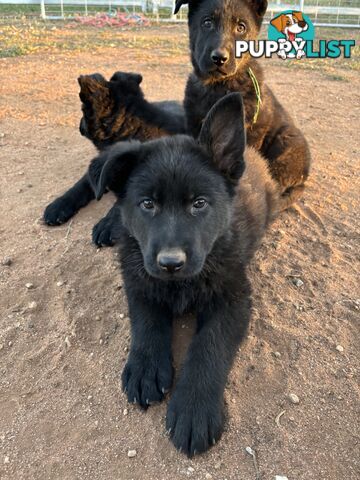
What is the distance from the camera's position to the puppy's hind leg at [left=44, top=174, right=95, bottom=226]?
3863 mm

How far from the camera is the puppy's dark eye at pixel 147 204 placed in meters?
2.41

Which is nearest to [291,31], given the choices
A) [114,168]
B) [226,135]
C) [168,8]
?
[168,8]

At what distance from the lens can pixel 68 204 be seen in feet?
13.1

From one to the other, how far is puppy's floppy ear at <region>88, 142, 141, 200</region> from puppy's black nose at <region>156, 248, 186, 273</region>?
1.62 feet

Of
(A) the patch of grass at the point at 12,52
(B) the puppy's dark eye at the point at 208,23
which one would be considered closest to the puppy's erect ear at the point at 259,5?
(B) the puppy's dark eye at the point at 208,23

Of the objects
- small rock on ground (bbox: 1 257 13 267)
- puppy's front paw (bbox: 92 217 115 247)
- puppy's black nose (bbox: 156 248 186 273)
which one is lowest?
small rock on ground (bbox: 1 257 13 267)

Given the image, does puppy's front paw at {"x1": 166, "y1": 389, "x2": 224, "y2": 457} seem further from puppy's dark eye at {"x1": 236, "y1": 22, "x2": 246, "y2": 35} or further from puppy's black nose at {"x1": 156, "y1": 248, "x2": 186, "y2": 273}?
puppy's dark eye at {"x1": 236, "y1": 22, "x2": 246, "y2": 35}

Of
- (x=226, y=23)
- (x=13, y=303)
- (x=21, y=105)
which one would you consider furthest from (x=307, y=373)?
(x=21, y=105)

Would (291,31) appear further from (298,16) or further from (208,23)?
(208,23)

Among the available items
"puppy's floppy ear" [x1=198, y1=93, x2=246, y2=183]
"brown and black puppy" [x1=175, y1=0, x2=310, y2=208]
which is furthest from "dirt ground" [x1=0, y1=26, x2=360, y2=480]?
"puppy's floppy ear" [x1=198, y1=93, x2=246, y2=183]

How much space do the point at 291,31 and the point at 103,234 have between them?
31.8 feet

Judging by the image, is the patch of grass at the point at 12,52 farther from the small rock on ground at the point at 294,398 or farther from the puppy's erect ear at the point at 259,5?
the small rock on ground at the point at 294,398

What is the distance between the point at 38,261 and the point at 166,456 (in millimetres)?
1823

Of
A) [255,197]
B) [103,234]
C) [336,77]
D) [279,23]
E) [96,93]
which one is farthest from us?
[279,23]
